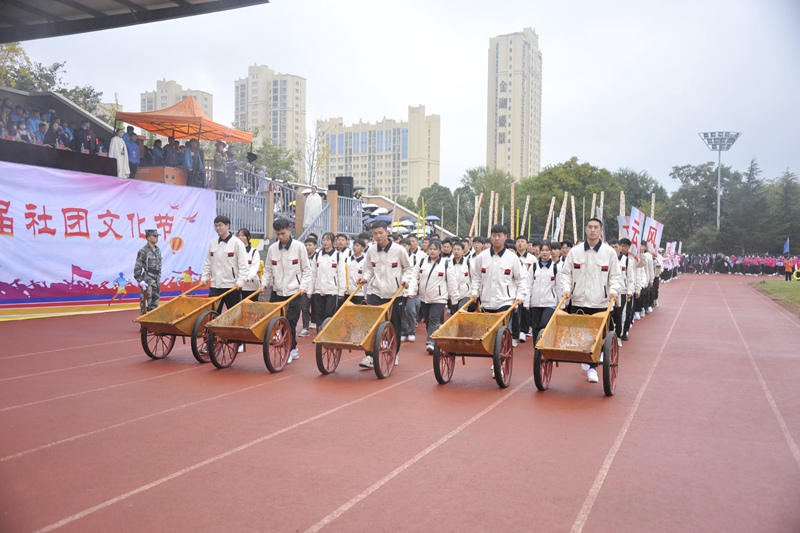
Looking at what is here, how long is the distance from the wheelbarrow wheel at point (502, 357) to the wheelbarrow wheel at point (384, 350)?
51.7 inches

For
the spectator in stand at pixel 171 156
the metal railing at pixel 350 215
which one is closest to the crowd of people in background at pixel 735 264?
the metal railing at pixel 350 215

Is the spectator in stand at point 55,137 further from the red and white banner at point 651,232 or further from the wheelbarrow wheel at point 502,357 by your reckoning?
the red and white banner at point 651,232

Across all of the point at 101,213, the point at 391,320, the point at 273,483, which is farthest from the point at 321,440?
the point at 101,213

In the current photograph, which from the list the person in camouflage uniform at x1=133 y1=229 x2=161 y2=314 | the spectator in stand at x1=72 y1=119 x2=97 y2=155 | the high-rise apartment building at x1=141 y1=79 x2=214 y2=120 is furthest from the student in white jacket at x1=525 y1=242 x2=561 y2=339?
the high-rise apartment building at x1=141 y1=79 x2=214 y2=120

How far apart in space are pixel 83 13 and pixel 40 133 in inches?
299

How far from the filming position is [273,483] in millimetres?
4449

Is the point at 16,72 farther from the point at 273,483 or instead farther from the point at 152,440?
the point at 273,483

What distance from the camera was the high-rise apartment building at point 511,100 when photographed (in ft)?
328

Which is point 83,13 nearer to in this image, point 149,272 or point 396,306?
point 396,306

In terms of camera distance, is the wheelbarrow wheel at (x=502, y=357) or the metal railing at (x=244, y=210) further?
the metal railing at (x=244, y=210)

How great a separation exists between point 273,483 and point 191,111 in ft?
50.1

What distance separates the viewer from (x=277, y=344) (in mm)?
8461

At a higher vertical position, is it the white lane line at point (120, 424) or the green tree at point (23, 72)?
the green tree at point (23, 72)

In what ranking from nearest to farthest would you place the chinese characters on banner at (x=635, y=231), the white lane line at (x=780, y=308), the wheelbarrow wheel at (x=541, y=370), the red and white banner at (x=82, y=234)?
the wheelbarrow wheel at (x=541, y=370) → the red and white banner at (x=82, y=234) → the chinese characters on banner at (x=635, y=231) → the white lane line at (x=780, y=308)
